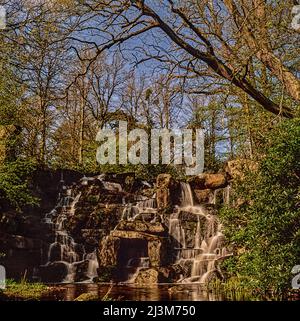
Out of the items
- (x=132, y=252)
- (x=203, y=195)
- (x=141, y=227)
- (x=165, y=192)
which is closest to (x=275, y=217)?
(x=141, y=227)

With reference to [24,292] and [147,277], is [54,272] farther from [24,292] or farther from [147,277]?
[24,292]

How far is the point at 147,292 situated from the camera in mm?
13336

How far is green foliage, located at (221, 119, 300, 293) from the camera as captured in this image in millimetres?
8461

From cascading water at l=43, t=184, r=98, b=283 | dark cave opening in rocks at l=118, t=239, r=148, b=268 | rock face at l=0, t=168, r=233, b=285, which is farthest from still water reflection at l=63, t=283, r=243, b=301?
dark cave opening in rocks at l=118, t=239, r=148, b=268

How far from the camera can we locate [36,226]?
1836cm

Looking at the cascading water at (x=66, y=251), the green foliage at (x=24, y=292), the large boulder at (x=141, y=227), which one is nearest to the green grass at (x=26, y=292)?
the green foliage at (x=24, y=292)

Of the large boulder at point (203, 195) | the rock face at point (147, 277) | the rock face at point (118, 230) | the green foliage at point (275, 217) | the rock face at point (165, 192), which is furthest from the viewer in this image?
the large boulder at point (203, 195)

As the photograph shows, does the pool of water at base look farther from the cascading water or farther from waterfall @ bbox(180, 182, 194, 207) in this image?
waterfall @ bbox(180, 182, 194, 207)

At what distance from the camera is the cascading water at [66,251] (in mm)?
17234

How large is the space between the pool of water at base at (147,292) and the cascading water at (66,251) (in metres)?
1.56

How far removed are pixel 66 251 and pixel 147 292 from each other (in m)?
5.64

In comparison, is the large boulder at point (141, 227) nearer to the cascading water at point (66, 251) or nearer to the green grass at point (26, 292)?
the cascading water at point (66, 251)

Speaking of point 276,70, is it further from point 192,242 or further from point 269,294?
point 192,242

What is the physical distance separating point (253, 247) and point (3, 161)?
32.9 ft
